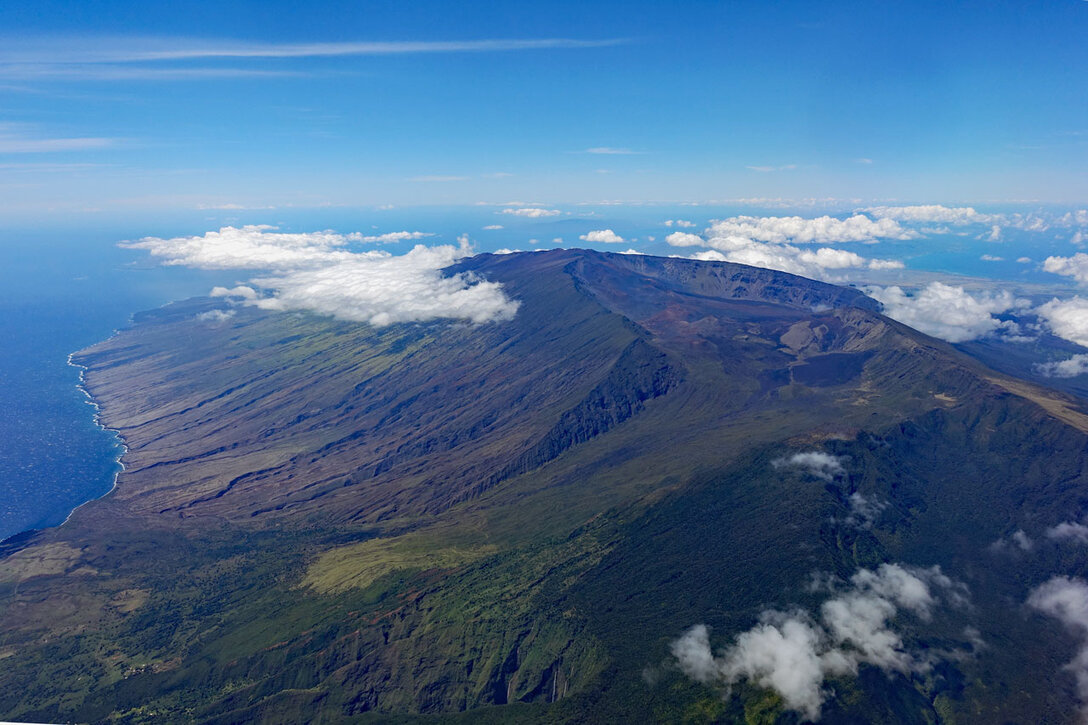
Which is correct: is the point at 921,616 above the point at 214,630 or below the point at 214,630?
above

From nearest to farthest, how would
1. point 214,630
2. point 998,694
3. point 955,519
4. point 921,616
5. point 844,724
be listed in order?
point 844,724, point 998,694, point 921,616, point 214,630, point 955,519

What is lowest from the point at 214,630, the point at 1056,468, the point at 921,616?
the point at 214,630

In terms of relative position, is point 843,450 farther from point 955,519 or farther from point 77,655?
point 77,655

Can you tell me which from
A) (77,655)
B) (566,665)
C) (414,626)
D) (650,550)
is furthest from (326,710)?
(650,550)

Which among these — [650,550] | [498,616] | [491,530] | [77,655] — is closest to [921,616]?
[650,550]

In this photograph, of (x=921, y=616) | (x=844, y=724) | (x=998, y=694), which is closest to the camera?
(x=844, y=724)

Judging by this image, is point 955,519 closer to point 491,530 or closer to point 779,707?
point 779,707

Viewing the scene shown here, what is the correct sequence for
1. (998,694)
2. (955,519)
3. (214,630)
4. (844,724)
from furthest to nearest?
(955,519) < (214,630) < (998,694) < (844,724)

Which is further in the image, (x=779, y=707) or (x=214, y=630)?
(x=214, y=630)

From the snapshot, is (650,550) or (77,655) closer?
(77,655)
